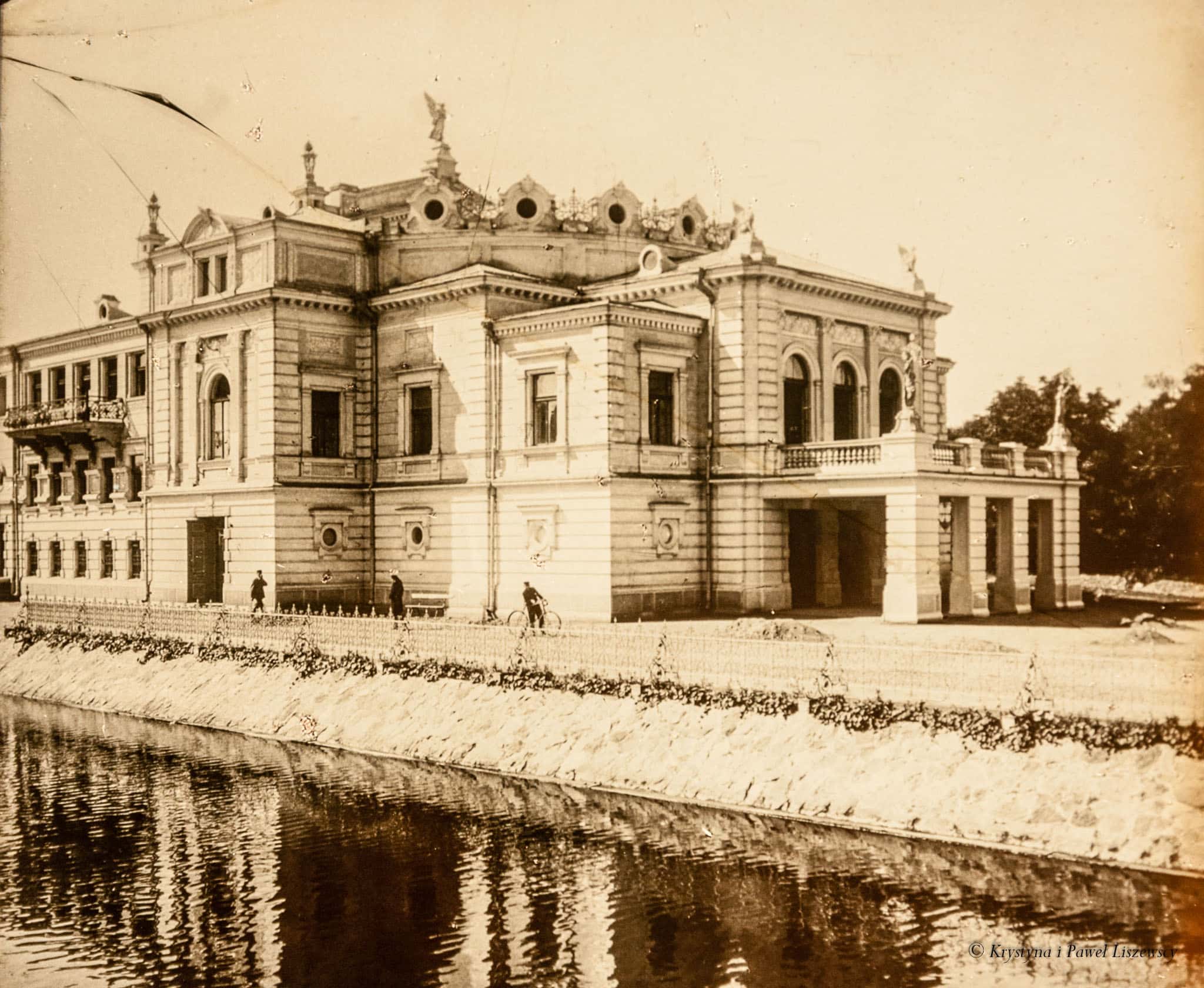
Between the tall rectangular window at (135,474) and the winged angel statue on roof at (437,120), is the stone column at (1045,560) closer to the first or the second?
the winged angel statue on roof at (437,120)

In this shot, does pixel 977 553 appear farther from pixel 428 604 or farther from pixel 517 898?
pixel 517 898

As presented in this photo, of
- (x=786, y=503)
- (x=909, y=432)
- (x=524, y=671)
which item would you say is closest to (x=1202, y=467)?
(x=909, y=432)

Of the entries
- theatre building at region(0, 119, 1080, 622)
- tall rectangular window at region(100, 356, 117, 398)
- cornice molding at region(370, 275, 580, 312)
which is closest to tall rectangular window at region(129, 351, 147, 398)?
tall rectangular window at region(100, 356, 117, 398)

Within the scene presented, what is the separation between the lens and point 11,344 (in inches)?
2311

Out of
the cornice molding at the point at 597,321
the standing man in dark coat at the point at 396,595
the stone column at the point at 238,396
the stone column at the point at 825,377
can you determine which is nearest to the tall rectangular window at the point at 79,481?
the stone column at the point at 238,396

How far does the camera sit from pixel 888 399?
45500 mm

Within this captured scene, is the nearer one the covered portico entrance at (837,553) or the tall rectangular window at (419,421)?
the covered portico entrance at (837,553)

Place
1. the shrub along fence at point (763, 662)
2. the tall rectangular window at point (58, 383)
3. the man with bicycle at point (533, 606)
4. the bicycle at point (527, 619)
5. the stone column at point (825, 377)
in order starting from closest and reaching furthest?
the shrub along fence at point (763, 662) < the man with bicycle at point (533, 606) < the bicycle at point (527, 619) < the stone column at point (825, 377) < the tall rectangular window at point (58, 383)

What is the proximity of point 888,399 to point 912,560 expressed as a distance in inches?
432

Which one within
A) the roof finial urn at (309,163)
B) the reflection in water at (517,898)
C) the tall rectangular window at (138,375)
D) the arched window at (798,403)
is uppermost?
the roof finial urn at (309,163)

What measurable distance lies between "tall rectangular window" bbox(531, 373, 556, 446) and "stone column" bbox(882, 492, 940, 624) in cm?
1040

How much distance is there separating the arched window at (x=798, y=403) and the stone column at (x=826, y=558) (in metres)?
2.53

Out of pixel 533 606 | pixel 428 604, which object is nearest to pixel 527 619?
pixel 533 606

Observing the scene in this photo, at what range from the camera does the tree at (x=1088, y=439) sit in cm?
5584
